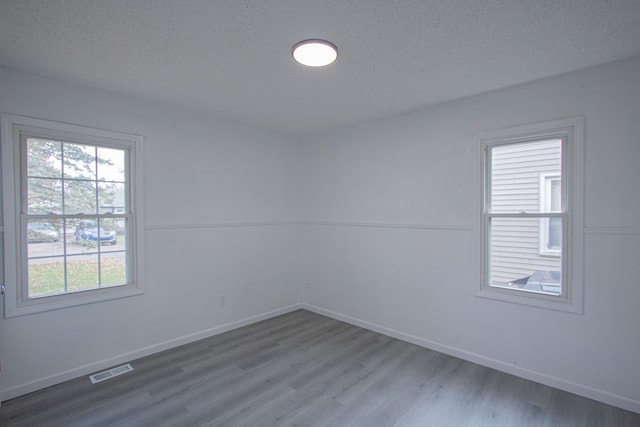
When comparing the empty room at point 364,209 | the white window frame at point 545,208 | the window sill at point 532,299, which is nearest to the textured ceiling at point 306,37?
the empty room at point 364,209

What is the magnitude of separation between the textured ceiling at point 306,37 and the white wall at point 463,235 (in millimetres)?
317

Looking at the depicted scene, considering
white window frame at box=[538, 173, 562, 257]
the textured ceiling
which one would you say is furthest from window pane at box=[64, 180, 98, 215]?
white window frame at box=[538, 173, 562, 257]

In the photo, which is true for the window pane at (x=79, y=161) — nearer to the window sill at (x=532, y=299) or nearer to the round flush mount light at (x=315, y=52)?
the round flush mount light at (x=315, y=52)

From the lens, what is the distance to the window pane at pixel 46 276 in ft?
8.50

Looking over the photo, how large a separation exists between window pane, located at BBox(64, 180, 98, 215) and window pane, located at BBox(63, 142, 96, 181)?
64mm

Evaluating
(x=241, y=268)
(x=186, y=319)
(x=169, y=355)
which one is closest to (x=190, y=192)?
(x=241, y=268)

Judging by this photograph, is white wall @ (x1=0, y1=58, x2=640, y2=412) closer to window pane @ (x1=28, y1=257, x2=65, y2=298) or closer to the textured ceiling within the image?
window pane @ (x1=28, y1=257, x2=65, y2=298)

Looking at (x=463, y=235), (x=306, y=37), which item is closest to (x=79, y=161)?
(x=306, y=37)

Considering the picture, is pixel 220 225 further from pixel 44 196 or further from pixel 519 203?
pixel 519 203

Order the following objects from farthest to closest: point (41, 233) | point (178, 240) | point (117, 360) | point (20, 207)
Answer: point (178, 240) → point (117, 360) → point (41, 233) → point (20, 207)

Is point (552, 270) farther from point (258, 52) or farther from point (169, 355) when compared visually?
point (169, 355)

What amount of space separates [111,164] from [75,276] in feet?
3.51

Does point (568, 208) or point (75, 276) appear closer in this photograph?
point (568, 208)

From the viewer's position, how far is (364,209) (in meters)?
3.97
